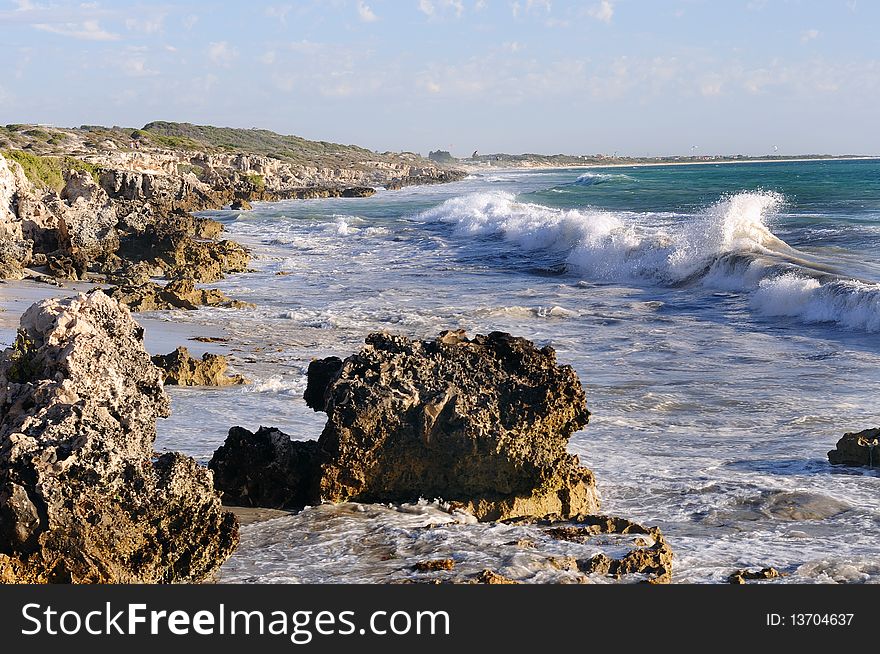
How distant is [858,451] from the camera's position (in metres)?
7.43

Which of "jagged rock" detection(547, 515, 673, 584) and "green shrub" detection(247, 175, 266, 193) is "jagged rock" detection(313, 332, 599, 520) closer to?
"jagged rock" detection(547, 515, 673, 584)

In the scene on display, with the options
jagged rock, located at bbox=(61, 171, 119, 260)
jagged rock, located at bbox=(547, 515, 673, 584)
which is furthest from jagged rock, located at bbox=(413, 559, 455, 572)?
jagged rock, located at bbox=(61, 171, 119, 260)

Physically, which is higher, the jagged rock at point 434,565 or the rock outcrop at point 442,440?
the rock outcrop at point 442,440

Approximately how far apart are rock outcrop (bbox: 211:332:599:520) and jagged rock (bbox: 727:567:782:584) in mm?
1240

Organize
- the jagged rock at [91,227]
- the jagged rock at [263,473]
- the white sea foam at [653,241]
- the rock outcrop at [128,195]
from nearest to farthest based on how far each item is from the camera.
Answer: the jagged rock at [263,473], the rock outcrop at [128,195], the jagged rock at [91,227], the white sea foam at [653,241]

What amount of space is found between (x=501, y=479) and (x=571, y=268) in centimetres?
1900

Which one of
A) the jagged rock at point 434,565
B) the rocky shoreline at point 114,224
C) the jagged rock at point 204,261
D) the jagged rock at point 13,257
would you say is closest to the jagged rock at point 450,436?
the jagged rock at point 434,565

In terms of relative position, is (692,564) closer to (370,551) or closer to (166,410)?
(370,551)

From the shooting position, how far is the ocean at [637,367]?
5418 millimetres

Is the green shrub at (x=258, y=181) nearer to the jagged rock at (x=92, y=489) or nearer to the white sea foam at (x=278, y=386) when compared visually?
the white sea foam at (x=278, y=386)

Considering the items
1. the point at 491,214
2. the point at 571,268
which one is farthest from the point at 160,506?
the point at 491,214

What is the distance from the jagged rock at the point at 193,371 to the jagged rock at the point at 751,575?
6036mm

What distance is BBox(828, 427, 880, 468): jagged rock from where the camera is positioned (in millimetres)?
7395

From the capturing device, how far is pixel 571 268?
80.6 ft
